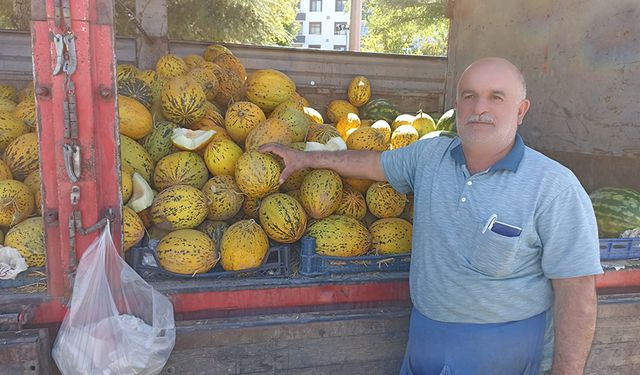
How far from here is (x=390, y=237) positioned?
2.59 meters

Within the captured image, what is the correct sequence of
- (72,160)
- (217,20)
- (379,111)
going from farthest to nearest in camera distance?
(217,20)
(379,111)
(72,160)

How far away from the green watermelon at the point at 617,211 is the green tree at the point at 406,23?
54.8ft

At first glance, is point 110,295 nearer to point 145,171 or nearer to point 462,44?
point 145,171

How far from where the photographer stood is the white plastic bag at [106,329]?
1834mm

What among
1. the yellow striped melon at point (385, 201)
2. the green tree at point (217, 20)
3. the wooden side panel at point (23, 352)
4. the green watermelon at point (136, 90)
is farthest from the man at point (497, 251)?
the green tree at point (217, 20)

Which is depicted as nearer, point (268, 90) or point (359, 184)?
point (359, 184)

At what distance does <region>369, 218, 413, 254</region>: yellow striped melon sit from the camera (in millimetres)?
2580

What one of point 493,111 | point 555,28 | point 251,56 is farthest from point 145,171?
point 555,28

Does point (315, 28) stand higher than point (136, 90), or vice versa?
point (315, 28)

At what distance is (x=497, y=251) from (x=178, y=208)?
151cm

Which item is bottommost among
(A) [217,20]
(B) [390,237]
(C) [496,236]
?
(B) [390,237]

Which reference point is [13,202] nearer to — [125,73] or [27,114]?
[27,114]

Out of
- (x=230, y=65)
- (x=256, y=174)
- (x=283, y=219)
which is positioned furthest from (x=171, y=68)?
(x=283, y=219)

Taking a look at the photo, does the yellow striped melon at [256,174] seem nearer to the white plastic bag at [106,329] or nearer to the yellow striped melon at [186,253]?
the yellow striped melon at [186,253]
